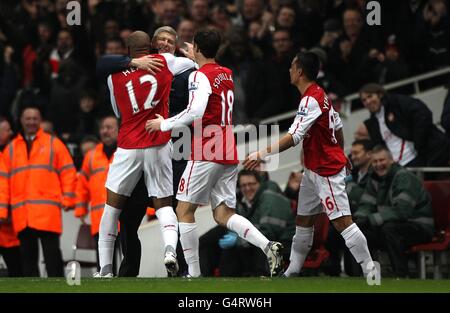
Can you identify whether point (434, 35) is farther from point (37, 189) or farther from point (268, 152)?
point (268, 152)

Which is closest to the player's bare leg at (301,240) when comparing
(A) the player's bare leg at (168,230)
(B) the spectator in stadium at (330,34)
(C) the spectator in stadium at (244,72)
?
(A) the player's bare leg at (168,230)

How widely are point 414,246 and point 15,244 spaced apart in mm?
4874

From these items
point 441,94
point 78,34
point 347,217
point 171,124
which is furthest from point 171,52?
point 78,34

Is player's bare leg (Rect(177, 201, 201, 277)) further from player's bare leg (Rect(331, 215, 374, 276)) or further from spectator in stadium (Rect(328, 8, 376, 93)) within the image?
spectator in stadium (Rect(328, 8, 376, 93))

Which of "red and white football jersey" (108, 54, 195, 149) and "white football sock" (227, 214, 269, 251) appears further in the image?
"red and white football jersey" (108, 54, 195, 149)

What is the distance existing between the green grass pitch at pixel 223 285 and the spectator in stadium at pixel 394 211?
2033 mm

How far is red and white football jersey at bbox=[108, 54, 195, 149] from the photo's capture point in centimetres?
1198

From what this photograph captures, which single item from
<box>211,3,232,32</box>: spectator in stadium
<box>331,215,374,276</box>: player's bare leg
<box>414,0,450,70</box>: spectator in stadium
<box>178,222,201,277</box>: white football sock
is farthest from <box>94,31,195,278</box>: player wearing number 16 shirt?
<box>211,3,232,32</box>: spectator in stadium

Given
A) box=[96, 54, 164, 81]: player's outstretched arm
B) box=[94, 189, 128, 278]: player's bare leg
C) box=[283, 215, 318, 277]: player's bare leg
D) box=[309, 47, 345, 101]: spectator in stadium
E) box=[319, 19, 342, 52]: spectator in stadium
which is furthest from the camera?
box=[319, 19, 342, 52]: spectator in stadium

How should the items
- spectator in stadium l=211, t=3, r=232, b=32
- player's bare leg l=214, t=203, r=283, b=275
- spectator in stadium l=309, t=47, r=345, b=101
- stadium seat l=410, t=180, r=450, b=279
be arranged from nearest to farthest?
player's bare leg l=214, t=203, r=283, b=275 < stadium seat l=410, t=180, r=450, b=279 < spectator in stadium l=309, t=47, r=345, b=101 < spectator in stadium l=211, t=3, r=232, b=32

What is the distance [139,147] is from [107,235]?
0.89 m

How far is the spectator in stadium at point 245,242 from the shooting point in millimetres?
14484

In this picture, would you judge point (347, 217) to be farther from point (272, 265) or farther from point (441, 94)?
point (441, 94)

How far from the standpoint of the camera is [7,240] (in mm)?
15781
